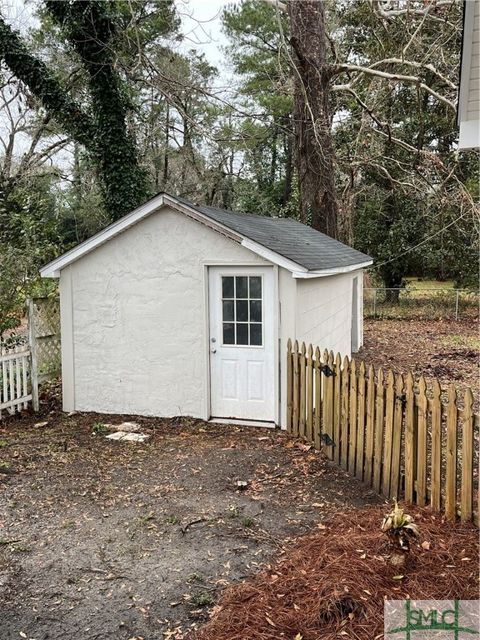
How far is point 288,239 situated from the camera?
9.50 metres

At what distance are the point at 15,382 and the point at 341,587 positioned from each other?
287 inches

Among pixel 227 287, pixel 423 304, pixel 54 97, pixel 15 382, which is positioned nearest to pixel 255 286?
pixel 227 287

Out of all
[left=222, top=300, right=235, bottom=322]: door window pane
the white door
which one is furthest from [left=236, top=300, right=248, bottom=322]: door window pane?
[left=222, top=300, right=235, bottom=322]: door window pane

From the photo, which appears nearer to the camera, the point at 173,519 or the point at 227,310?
the point at 173,519

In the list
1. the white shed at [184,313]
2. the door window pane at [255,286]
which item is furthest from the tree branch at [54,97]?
the door window pane at [255,286]

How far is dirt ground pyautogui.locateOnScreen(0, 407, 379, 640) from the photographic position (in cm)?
364

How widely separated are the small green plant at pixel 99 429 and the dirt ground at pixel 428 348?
636 centimetres

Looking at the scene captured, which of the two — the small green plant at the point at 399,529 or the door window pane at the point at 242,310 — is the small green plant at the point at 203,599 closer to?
the small green plant at the point at 399,529

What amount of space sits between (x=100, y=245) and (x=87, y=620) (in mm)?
6014

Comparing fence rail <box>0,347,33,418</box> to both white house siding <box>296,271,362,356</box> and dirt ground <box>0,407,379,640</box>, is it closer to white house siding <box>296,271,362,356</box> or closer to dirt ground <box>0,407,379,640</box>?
dirt ground <box>0,407,379,640</box>

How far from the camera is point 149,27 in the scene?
19.6 m

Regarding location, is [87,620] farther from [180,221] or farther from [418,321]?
[418,321]

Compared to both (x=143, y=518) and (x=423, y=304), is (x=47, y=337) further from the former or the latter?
(x=423, y=304)

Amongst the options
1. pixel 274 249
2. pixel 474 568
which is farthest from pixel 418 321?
pixel 474 568
